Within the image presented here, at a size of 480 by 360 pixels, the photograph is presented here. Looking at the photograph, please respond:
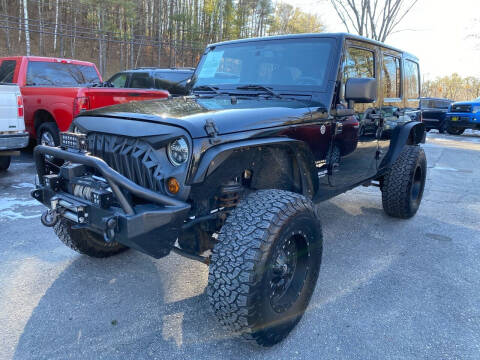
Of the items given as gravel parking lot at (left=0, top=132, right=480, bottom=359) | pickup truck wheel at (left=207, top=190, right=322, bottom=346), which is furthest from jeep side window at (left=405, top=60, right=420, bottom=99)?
pickup truck wheel at (left=207, top=190, right=322, bottom=346)

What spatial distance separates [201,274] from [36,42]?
21.4m

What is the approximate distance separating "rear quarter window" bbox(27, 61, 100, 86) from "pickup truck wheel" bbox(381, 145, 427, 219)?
6382 mm

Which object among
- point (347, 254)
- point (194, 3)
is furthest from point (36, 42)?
point (347, 254)

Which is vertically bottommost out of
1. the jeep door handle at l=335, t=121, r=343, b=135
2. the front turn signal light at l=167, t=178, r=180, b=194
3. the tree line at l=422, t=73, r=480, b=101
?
the front turn signal light at l=167, t=178, r=180, b=194

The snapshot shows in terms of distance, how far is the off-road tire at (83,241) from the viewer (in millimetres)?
3016

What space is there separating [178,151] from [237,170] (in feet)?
1.34

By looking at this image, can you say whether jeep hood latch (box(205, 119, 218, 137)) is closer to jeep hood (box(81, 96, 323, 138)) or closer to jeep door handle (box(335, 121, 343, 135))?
jeep hood (box(81, 96, 323, 138))

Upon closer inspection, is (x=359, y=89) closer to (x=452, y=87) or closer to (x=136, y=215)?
(x=136, y=215)

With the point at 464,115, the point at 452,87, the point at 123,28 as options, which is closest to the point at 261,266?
the point at 464,115

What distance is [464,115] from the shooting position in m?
15.4

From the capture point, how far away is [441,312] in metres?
2.71

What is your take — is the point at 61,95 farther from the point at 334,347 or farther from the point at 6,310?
the point at 334,347

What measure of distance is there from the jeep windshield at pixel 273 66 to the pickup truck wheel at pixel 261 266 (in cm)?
121

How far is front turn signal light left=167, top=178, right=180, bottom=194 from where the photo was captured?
2.07 metres
